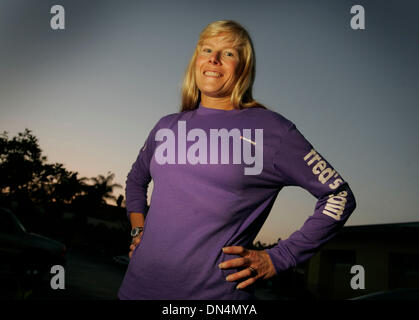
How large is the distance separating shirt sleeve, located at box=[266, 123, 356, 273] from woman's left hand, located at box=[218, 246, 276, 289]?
0.07m

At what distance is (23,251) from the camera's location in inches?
329

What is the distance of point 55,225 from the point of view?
42.4m

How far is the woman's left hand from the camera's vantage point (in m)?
1.49

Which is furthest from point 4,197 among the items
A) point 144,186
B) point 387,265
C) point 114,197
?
point 144,186

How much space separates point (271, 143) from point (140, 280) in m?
0.81

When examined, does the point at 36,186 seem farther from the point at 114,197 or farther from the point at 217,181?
the point at 217,181

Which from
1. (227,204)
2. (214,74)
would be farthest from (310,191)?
(214,74)

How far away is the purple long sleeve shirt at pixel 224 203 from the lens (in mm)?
1520

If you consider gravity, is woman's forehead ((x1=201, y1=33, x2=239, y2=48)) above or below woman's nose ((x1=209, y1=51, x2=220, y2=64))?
above
